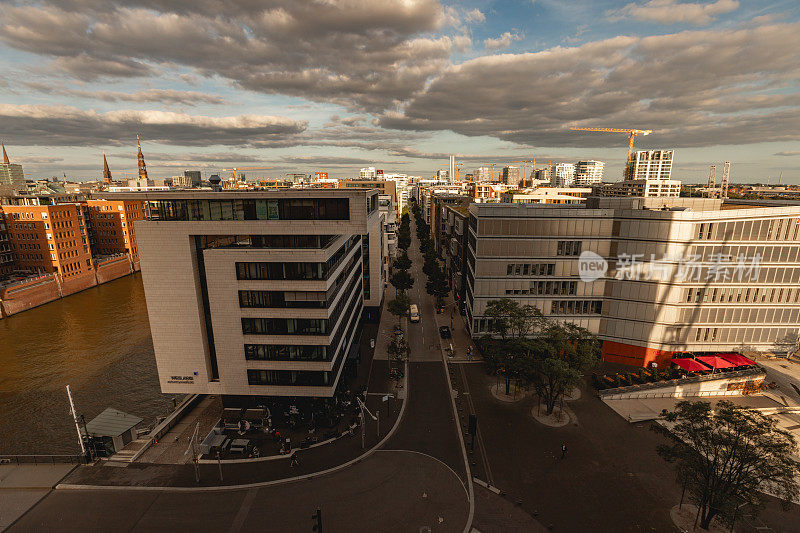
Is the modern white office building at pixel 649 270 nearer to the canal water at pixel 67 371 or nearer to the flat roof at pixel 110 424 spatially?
the flat roof at pixel 110 424

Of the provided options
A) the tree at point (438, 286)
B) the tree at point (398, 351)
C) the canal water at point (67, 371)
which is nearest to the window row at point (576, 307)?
the tree at point (398, 351)

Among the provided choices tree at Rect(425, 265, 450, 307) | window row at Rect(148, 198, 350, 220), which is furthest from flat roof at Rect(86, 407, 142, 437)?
tree at Rect(425, 265, 450, 307)

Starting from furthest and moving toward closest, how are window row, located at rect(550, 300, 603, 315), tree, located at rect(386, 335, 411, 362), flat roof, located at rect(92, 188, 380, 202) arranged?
window row, located at rect(550, 300, 603, 315)
tree, located at rect(386, 335, 411, 362)
flat roof, located at rect(92, 188, 380, 202)

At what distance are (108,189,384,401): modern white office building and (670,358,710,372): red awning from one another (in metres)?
54.4

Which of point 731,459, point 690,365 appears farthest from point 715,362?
point 731,459

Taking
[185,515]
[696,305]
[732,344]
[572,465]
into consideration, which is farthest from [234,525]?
[732,344]

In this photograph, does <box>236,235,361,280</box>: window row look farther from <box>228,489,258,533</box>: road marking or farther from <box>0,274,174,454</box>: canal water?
<box>0,274,174,454</box>: canal water

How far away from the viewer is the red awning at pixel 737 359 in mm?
56841

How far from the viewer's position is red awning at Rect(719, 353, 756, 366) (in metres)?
56.8

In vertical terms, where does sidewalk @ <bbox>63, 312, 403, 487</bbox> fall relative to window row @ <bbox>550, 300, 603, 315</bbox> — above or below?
below

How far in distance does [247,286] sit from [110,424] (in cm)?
2294

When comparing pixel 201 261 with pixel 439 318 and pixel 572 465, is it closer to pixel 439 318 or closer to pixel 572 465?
pixel 572 465

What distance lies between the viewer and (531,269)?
62938mm

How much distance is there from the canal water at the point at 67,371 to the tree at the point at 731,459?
6559cm
